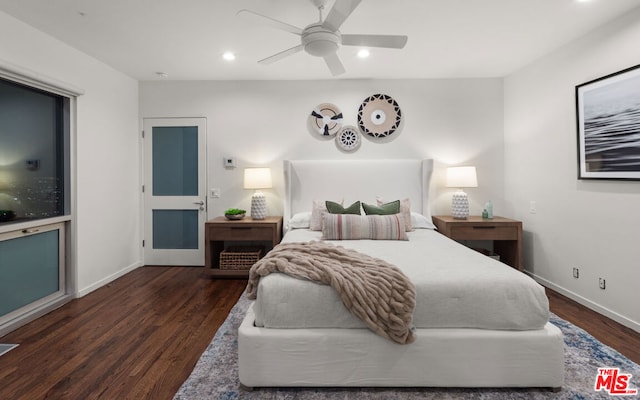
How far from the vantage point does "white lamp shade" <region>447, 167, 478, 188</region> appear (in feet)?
12.2

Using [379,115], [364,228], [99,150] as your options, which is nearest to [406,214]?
[364,228]

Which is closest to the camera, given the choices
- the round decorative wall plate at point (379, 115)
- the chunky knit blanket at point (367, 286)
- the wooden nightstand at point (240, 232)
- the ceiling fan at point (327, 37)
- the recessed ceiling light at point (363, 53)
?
the chunky knit blanket at point (367, 286)

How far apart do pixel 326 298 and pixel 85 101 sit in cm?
326

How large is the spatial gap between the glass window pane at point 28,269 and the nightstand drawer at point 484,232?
4037 millimetres

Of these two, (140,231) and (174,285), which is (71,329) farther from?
(140,231)

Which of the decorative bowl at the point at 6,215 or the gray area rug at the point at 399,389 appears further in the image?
the decorative bowl at the point at 6,215

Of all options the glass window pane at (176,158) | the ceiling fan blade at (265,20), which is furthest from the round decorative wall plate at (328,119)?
the ceiling fan blade at (265,20)

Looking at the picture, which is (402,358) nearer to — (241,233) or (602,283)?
(602,283)

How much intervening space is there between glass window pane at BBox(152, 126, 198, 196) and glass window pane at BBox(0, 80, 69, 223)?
1177 millimetres

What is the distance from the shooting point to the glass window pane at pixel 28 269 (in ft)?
8.14

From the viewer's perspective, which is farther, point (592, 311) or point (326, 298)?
point (592, 311)

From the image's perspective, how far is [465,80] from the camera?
402 cm

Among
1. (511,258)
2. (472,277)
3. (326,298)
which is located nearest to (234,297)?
(326,298)

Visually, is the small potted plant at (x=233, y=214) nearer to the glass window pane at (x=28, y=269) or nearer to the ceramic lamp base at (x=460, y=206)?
the glass window pane at (x=28, y=269)
